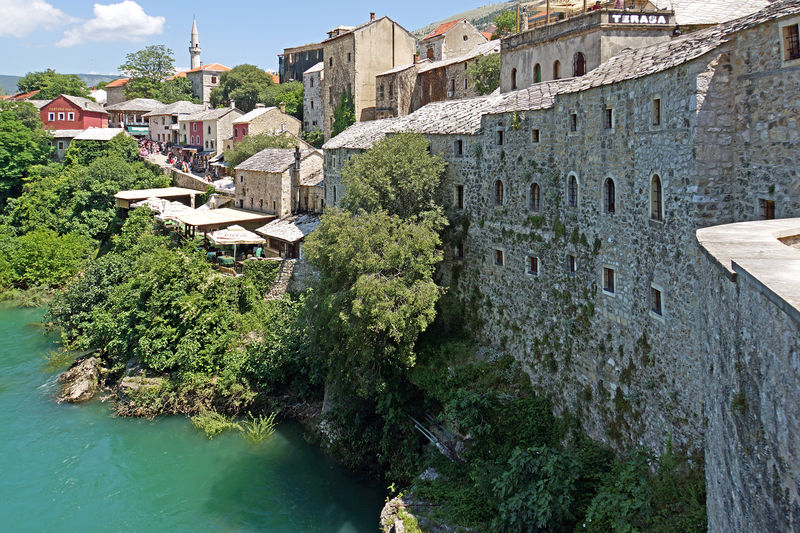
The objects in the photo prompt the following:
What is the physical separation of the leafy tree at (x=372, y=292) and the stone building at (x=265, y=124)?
1227 inches

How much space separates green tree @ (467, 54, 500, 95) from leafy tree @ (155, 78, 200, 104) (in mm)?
58578

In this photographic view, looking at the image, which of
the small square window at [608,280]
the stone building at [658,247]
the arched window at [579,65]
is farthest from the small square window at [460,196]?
the small square window at [608,280]

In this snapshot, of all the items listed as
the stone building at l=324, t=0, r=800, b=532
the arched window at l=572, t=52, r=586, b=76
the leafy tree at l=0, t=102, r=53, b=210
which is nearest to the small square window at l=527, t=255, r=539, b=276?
the stone building at l=324, t=0, r=800, b=532

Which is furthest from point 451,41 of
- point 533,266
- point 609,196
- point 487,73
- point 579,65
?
point 609,196

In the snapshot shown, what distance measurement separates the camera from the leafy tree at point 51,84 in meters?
83.7

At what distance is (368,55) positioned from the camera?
47.8 m

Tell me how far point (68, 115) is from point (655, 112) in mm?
70417

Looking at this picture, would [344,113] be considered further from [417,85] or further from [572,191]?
[572,191]

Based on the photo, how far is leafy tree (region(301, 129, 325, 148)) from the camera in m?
54.5

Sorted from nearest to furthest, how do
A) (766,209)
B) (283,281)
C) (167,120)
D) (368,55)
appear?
(766,209)
(283,281)
(368,55)
(167,120)

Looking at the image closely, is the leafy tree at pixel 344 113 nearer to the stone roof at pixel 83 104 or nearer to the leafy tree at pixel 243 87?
the leafy tree at pixel 243 87

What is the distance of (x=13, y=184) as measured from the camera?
55.1m

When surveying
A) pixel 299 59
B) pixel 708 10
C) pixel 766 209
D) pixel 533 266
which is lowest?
pixel 533 266

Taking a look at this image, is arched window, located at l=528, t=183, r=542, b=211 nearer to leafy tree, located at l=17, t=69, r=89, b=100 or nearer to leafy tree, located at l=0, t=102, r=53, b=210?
leafy tree, located at l=0, t=102, r=53, b=210
